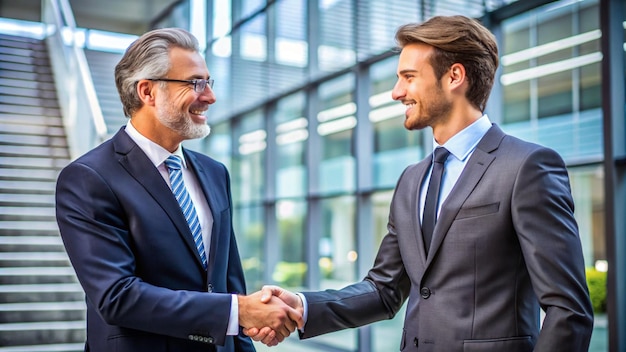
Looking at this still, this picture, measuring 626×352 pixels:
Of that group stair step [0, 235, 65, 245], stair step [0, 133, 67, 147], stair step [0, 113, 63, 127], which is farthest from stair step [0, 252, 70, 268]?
stair step [0, 113, 63, 127]

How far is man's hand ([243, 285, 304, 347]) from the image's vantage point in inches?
95.6

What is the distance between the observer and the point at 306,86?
9.24m

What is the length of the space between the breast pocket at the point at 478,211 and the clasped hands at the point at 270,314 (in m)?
0.77

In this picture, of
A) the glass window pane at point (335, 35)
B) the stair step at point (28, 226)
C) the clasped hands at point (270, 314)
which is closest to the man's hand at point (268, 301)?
the clasped hands at point (270, 314)

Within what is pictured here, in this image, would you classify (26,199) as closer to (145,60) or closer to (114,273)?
(145,60)

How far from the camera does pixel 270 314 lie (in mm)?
2406

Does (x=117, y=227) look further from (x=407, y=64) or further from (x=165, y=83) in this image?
(x=407, y=64)

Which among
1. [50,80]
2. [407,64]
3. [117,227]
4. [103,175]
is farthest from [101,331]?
[50,80]

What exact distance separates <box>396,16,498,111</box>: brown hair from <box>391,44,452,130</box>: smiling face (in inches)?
1.1

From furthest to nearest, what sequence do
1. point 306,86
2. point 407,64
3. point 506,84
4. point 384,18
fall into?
point 306,86
point 384,18
point 506,84
point 407,64

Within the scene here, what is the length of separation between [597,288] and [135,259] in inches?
166

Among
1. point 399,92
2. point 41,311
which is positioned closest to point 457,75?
point 399,92

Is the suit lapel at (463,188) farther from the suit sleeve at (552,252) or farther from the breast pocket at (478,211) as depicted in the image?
the suit sleeve at (552,252)

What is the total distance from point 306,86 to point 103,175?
723cm
